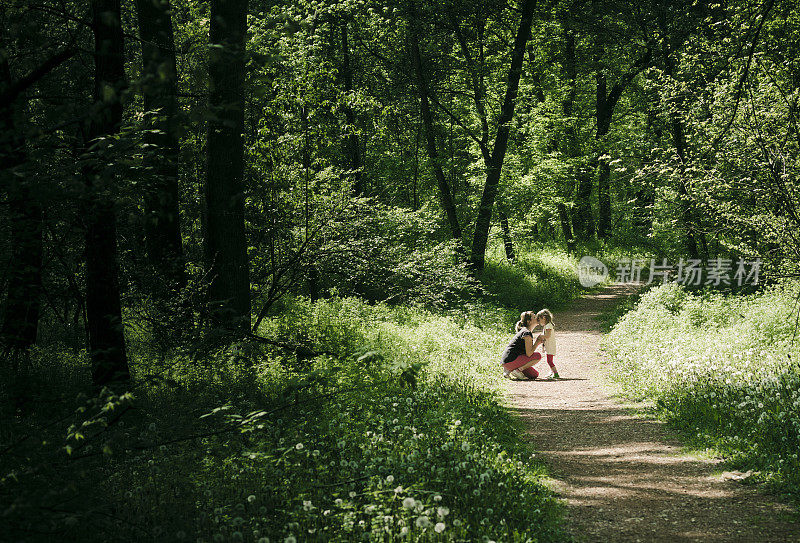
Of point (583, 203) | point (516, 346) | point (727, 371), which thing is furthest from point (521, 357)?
point (583, 203)

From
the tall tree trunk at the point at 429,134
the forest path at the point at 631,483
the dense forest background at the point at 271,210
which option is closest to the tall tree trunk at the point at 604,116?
the dense forest background at the point at 271,210

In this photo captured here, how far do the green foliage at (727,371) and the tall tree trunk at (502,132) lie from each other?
6.74 m

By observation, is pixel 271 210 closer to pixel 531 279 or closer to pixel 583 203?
pixel 531 279

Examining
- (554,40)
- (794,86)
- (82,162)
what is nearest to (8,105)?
(82,162)

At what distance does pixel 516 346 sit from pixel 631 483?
19.9 feet

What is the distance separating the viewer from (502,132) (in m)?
19.9

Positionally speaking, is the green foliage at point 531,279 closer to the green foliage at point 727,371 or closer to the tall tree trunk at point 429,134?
the tall tree trunk at point 429,134

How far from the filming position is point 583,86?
30578mm

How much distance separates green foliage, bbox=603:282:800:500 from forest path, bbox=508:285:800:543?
0.42 meters

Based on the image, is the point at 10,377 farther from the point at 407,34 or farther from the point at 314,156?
the point at 407,34

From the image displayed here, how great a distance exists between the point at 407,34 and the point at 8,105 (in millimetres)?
17698

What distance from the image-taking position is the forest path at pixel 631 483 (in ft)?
16.4

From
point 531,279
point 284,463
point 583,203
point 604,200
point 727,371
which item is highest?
point 604,200

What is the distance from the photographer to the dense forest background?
4.02 meters
